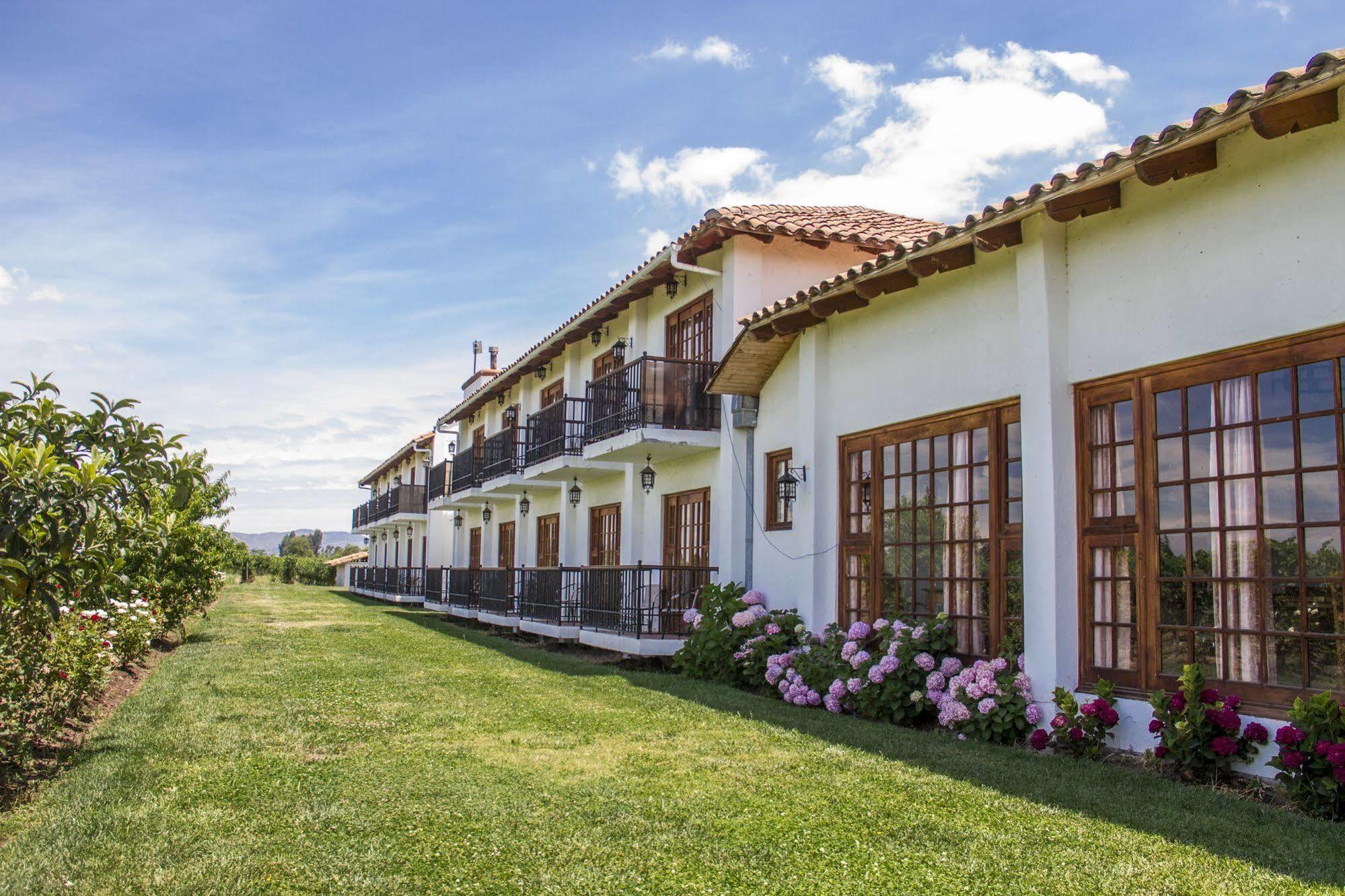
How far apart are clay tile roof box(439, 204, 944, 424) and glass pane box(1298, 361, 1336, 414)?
251 inches

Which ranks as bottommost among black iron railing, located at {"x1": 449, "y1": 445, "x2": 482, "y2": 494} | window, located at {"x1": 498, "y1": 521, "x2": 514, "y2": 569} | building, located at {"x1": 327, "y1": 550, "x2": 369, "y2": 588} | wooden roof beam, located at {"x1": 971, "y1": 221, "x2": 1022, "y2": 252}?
building, located at {"x1": 327, "y1": 550, "x2": 369, "y2": 588}

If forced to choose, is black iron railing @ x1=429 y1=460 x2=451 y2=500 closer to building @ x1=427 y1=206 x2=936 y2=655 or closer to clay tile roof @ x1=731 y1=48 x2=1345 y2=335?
building @ x1=427 y1=206 x2=936 y2=655

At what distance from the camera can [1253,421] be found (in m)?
6.54

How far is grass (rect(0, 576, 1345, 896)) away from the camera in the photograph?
4.54 metres

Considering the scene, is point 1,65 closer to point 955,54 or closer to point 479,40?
point 479,40

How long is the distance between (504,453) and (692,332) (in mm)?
8811

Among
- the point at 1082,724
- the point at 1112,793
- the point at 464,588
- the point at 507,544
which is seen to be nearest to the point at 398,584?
the point at 464,588

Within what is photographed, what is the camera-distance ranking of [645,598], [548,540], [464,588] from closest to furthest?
[645,598] → [548,540] → [464,588]

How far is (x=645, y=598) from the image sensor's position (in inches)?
581

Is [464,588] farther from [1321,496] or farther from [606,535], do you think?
[1321,496]

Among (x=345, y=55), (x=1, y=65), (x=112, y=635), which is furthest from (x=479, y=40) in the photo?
(x=112, y=635)

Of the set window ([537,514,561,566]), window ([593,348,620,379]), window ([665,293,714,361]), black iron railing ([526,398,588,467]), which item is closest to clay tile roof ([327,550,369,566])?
window ([537,514,561,566])

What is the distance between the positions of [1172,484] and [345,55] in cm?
896

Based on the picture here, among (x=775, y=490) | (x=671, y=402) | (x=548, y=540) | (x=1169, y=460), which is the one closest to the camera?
(x=1169, y=460)
